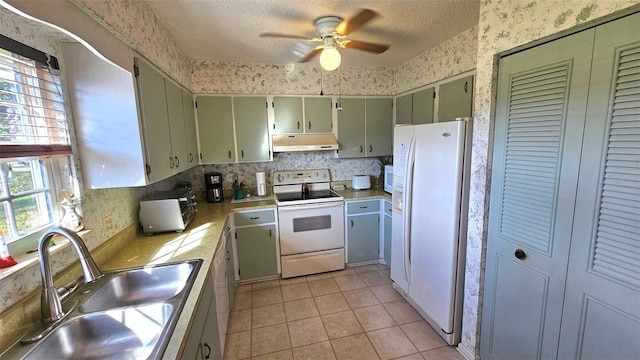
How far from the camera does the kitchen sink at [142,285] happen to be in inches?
54.4

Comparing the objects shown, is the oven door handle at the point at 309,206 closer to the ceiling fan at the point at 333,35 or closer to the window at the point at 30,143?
the ceiling fan at the point at 333,35

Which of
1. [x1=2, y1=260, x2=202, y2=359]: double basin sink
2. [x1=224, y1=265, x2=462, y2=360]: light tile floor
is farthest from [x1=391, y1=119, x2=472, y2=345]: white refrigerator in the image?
[x1=2, y1=260, x2=202, y2=359]: double basin sink

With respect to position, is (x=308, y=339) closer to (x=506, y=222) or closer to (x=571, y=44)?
(x=506, y=222)

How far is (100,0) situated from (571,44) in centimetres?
221

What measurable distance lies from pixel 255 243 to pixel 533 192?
2460mm

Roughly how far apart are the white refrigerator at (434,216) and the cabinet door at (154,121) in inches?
74.3

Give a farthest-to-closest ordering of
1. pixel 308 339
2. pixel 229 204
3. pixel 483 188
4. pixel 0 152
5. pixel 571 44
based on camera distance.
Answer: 1. pixel 229 204
2. pixel 308 339
3. pixel 483 188
4. pixel 571 44
5. pixel 0 152

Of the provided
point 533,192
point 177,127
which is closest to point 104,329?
point 177,127

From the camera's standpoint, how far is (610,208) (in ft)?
3.68

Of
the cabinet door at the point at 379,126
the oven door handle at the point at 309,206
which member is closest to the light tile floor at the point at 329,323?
the oven door handle at the point at 309,206

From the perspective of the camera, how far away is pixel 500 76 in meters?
1.58

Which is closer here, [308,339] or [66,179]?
[66,179]

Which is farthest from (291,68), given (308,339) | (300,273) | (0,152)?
(308,339)

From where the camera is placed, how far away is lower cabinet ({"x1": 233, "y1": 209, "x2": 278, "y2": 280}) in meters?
2.85
